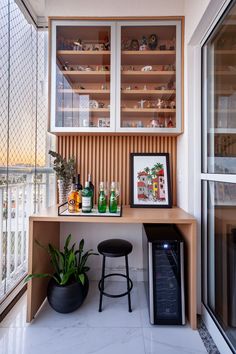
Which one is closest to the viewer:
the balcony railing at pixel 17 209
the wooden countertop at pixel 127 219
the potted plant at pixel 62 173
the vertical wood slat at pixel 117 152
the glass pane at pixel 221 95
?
the glass pane at pixel 221 95

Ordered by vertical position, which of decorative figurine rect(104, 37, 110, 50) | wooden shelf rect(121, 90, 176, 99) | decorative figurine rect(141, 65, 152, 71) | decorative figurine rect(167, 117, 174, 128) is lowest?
decorative figurine rect(167, 117, 174, 128)

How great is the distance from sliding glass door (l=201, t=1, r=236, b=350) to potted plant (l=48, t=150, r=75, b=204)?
3.94ft

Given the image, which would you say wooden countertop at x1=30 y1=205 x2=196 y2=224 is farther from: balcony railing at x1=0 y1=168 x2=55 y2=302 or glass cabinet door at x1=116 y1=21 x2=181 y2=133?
glass cabinet door at x1=116 y1=21 x2=181 y2=133

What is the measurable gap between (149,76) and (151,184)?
3.28 feet

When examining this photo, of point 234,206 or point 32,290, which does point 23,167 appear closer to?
point 32,290

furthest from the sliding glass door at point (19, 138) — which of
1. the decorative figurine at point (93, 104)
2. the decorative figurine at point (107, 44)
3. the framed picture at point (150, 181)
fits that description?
the framed picture at point (150, 181)

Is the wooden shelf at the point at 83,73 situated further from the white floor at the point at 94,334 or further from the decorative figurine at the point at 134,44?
the white floor at the point at 94,334

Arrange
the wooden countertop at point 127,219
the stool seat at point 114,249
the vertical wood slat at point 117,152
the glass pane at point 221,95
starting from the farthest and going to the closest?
1. the vertical wood slat at point 117,152
2. the stool seat at point 114,249
3. the wooden countertop at point 127,219
4. the glass pane at point 221,95

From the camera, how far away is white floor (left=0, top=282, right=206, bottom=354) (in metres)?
1.37

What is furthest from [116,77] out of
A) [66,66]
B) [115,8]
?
[115,8]

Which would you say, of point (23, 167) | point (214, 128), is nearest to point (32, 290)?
point (23, 167)

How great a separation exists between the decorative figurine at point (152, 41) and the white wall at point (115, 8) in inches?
6.4

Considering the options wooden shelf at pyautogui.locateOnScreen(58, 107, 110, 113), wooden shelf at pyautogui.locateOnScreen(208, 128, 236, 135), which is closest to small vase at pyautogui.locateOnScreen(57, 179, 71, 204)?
wooden shelf at pyautogui.locateOnScreen(58, 107, 110, 113)

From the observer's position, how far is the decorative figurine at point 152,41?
195 centimetres
